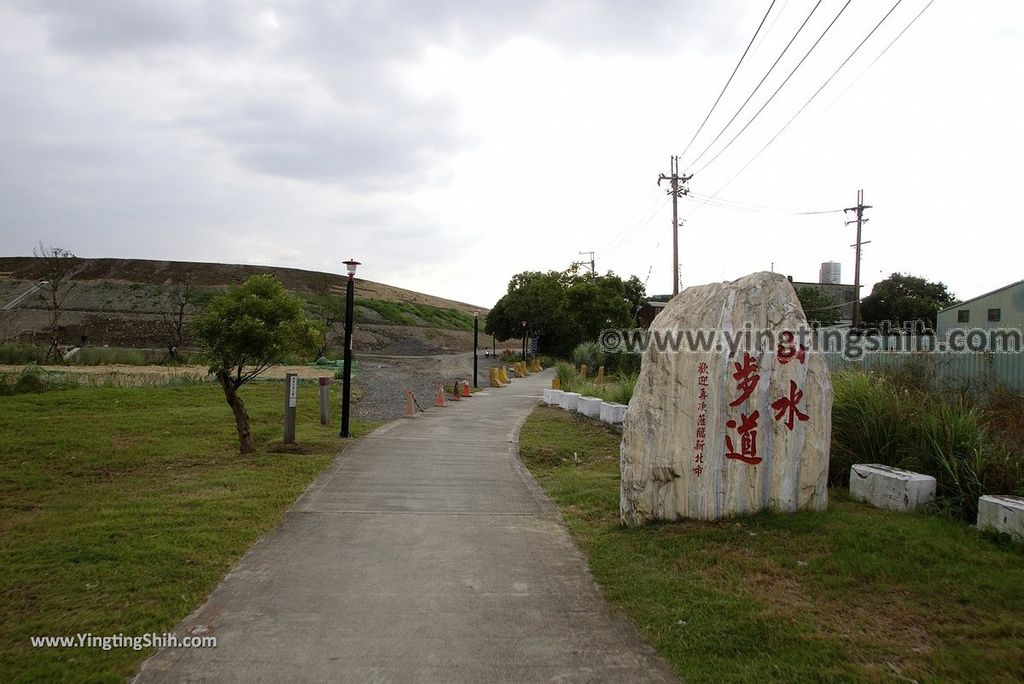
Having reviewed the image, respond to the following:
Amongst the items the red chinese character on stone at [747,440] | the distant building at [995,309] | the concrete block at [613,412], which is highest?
the distant building at [995,309]

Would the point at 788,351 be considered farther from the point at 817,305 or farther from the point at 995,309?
the point at 817,305

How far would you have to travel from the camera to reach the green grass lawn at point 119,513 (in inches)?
173

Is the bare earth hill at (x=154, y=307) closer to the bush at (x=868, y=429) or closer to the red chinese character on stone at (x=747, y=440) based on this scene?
the bush at (x=868, y=429)

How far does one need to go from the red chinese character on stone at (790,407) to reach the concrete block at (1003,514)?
1.54 m

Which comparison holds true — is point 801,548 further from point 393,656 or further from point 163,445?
point 163,445

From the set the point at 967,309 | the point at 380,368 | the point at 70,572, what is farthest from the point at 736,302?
the point at 380,368

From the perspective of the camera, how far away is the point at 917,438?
7266mm

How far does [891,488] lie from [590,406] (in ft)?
31.7

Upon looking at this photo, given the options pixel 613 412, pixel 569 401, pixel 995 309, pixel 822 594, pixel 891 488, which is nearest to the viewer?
pixel 822 594

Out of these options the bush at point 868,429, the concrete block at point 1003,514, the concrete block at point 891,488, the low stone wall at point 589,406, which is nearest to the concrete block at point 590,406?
the low stone wall at point 589,406

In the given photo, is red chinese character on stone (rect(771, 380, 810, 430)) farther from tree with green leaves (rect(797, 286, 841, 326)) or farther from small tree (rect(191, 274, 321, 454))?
tree with green leaves (rect(797, 286, 841, 326))

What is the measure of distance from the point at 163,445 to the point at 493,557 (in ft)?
25.9

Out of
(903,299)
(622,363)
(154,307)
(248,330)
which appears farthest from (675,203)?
(154,307)

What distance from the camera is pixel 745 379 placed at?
258 inches
